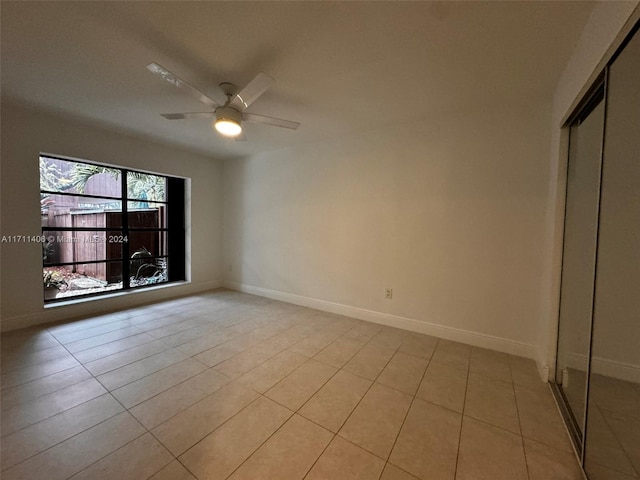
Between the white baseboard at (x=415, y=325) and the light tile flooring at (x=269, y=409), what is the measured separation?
110mm

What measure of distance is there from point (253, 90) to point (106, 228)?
10.9 ft

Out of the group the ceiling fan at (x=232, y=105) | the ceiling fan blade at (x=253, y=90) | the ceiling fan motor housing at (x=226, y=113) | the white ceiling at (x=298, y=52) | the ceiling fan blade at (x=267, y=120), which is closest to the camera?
the white ceiling at (x=298, y=52)

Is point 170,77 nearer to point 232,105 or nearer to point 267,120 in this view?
point 232,105

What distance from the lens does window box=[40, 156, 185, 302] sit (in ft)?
10.5

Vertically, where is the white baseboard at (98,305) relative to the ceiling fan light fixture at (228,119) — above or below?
below

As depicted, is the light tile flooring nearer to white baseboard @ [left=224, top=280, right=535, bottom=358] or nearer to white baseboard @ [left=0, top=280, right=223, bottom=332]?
white baseboard @ [left=224, top=280, right=535, bottom=358]

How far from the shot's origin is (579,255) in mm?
1790

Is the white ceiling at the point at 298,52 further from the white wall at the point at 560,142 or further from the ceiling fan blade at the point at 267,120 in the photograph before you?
the ceiling fan blade at the point at 267,120

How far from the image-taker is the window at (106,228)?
3211 mm

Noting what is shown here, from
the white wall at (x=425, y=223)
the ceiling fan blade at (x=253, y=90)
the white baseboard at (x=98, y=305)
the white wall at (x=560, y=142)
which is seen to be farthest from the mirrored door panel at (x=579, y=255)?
the white baseboard at (x=98, y=305)

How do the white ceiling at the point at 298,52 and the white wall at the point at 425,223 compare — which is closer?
the white ceiling at the point at 298,52

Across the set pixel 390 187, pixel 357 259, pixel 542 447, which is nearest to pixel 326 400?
pixel 542 447

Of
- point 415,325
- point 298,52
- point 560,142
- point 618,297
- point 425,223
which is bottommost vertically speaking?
point 415,325

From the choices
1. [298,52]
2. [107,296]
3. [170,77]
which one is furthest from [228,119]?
[107,296]
